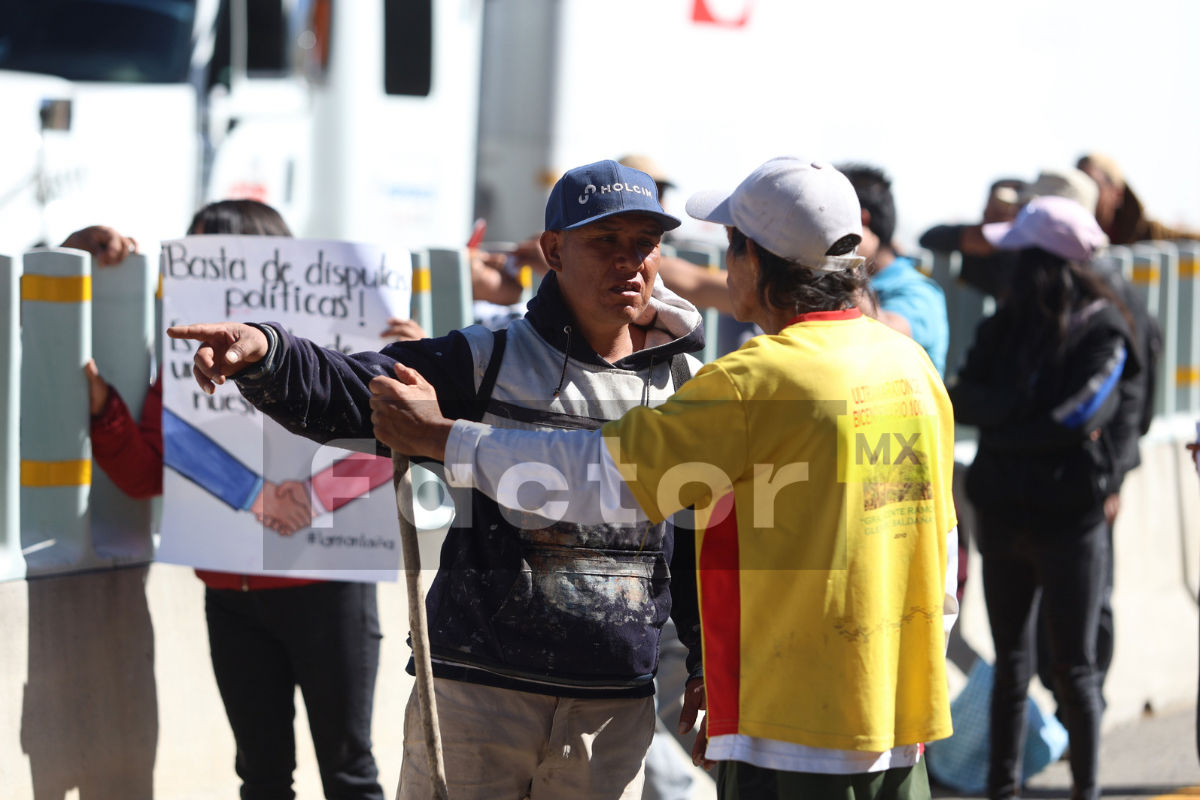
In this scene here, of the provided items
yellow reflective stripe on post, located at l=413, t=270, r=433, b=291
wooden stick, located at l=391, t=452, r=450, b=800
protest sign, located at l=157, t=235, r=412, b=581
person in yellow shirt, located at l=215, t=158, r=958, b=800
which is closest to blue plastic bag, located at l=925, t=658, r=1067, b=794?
protest sign, located at l=157, t=235, r=412, b=581

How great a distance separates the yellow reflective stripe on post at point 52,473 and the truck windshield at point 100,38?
14.8 feet

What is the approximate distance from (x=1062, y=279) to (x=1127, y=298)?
0.57m

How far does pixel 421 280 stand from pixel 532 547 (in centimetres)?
165

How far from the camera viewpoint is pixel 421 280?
4.07m

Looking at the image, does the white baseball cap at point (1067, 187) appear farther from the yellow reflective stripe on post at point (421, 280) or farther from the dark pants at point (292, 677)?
the dark pants at point (292, 677)

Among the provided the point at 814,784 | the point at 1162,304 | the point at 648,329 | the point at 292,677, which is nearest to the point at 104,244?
the point at 292,677

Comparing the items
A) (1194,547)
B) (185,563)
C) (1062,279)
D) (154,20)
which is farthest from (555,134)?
(185,563)

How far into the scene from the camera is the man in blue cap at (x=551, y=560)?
8.57 feet

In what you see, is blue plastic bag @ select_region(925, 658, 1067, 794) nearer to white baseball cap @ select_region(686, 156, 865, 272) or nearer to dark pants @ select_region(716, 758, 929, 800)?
dark pants @ select_region(716, 758, 929, 800)

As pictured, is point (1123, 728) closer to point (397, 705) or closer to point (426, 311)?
point (397, 705)

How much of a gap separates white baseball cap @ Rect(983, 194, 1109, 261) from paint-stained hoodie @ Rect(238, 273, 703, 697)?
2.18m

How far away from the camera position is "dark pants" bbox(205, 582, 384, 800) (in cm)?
345

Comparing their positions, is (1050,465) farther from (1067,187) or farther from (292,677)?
(292,677)

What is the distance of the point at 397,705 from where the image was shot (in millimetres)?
4250
